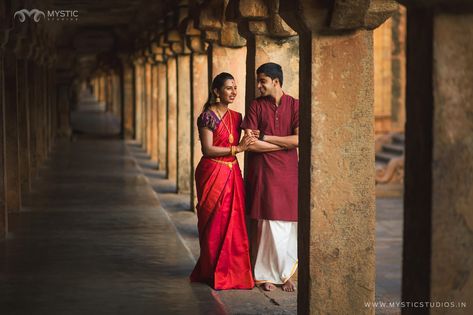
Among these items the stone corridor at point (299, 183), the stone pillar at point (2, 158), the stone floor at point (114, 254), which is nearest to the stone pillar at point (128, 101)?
the stone corridor at point (299, 183)

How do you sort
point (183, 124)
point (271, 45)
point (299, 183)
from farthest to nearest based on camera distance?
point (183, 124)
point (271, 45)
point (299, 183)

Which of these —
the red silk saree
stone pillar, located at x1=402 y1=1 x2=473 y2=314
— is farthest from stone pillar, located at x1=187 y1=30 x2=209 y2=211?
stone pillar, located at x1=402 y1=1 x2=473 y2=314

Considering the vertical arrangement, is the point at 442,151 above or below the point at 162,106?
above

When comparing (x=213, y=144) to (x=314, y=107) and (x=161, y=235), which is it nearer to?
(x=314, y=107)

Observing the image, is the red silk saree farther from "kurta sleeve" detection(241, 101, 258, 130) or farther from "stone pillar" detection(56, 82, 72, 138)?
"stone pillar" detection(56, 82, 72, 138)

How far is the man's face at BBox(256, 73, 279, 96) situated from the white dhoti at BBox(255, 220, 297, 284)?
3.38ft

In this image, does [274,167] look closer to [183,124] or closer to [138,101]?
[183,124]

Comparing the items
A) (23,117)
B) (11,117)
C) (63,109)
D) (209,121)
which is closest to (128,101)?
(63,109)

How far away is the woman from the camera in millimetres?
7418

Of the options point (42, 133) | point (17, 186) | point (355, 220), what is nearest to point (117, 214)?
point (17, 186)

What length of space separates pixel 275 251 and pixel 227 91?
133cm

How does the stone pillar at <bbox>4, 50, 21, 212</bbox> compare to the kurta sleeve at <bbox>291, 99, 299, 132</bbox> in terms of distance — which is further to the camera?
the stone pillar at <bbox>4, 50, 21, 212</bbox>

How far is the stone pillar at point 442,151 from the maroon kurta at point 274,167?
3.19 metres

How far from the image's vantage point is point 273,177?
7.34 meters
